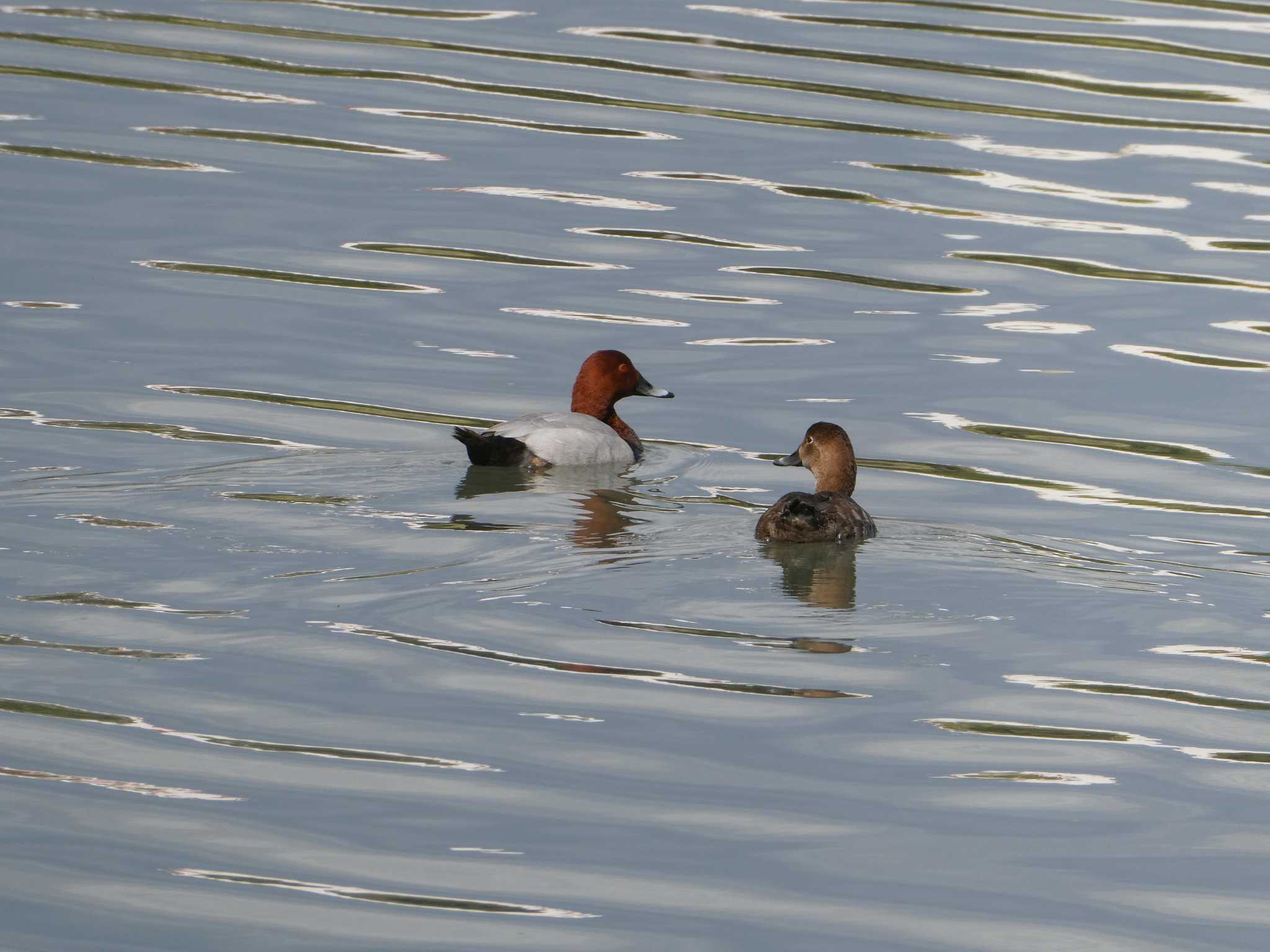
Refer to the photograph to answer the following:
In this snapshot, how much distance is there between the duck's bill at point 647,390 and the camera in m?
12.6

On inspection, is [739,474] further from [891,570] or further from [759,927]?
[759,927]

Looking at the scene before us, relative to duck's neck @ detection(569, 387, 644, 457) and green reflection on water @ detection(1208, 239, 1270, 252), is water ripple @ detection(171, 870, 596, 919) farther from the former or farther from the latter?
green reflection on water @ detection(1208, 239, 1270, 252)

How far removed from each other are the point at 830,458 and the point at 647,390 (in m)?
2.17

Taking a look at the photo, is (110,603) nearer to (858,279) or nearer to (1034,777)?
(1034,777)

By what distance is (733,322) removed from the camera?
14.1m

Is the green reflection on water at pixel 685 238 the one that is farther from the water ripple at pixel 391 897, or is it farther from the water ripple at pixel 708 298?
the water ripple at pixel 391 897

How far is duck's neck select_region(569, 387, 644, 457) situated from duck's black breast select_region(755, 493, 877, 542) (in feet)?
7.87

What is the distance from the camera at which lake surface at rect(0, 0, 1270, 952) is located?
6281 millimetres

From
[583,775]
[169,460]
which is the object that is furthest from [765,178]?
[583,775]

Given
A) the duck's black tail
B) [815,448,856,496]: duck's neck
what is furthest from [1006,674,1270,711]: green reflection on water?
the duck's black tail

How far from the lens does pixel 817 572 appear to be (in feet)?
30.9

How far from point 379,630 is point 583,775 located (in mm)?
1655

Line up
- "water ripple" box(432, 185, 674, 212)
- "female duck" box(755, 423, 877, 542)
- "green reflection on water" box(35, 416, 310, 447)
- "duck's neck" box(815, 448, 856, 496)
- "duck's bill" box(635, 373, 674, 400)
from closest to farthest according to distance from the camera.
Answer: "female duck" box(755, 423, 877, 542) → "duck's neck" box(815, 448, 856, 496) → "green reflection on water" box(35, 416, 310, 447) → "duck's bill" box(635, 373, 674, 400) → "water ripple" box(432, 185, 674, 212)

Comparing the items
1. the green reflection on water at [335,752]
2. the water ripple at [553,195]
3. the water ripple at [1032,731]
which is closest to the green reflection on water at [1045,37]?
the water ripple at [553,195]
